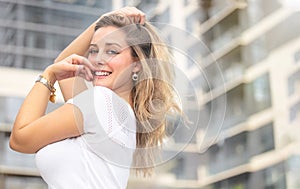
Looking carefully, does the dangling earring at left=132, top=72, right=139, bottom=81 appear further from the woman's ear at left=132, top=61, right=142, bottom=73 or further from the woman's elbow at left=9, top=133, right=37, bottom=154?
the woman's elbow at left=9, top=133, right=37, bottom=154

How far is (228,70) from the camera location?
9.73 feet

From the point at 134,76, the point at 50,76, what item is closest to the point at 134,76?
the point at 134,76

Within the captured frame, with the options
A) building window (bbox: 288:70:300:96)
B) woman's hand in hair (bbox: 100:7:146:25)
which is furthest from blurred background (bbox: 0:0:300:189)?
woman's hand in hair (bbox: 100:7:146:25)

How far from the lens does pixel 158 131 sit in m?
0.71

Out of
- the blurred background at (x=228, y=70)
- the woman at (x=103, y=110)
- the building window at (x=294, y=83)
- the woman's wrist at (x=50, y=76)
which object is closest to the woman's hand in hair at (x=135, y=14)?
the woman at (x=103, y=110)

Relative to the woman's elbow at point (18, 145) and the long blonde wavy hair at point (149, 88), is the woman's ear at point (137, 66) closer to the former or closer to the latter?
the long blonde wavy hair at point (149, 88)

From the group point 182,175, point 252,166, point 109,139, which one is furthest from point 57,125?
point 252,166

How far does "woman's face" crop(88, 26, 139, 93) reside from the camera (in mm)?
668

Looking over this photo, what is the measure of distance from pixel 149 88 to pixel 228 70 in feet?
7.60

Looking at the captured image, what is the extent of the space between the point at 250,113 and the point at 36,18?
47.2 inches

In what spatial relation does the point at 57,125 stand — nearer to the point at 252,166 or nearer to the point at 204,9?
the point at 204,9

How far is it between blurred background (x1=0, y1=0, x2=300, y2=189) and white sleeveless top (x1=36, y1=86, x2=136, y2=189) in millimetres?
1592

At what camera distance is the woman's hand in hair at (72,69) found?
676 millimetres

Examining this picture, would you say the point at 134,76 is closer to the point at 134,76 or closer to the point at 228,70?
the point at 134,76
